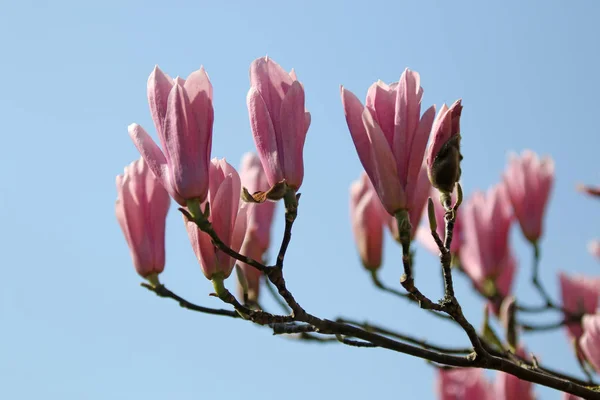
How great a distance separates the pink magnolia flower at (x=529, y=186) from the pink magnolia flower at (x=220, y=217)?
1584mm

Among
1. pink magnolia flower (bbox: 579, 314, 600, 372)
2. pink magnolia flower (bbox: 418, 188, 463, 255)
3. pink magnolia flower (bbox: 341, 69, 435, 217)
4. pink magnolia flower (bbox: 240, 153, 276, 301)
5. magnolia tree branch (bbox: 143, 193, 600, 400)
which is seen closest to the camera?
magnolia tree branch (bbox: 143, 193, 600, 400)

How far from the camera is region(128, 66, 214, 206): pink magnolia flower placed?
4.51ft

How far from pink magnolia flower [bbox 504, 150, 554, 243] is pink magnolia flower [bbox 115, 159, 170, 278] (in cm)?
150

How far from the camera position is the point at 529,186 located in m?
2.83

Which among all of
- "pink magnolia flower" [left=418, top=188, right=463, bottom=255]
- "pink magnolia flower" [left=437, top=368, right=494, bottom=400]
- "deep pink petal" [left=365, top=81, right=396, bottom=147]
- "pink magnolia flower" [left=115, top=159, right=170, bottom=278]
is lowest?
"pink magnolia flower" [left=437, top=368, right=494, bottom=400]

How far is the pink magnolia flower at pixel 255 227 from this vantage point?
2164mm

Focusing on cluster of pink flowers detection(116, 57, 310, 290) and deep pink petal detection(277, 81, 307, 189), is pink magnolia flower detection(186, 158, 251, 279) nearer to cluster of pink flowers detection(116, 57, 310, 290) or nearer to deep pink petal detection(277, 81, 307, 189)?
cluster of pink flowers detection(116, 57, 310, 290)

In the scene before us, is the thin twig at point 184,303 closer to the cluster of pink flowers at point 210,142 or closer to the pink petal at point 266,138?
the cluster of pink flowers at point 210,142

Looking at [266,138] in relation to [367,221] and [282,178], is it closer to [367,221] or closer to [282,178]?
[282,178]

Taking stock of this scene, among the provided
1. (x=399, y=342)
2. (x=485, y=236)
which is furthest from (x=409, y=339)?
(x=485, y=236)

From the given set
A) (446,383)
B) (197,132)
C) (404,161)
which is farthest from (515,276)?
(197,132)

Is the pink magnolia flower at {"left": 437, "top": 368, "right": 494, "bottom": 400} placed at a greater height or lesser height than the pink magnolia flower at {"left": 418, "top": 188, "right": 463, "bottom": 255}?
lesser

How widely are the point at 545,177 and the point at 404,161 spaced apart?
1590 millimetres

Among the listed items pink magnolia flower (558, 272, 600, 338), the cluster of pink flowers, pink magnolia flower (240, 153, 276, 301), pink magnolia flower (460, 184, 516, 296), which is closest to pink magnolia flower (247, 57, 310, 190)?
the cluster of pink flowers
